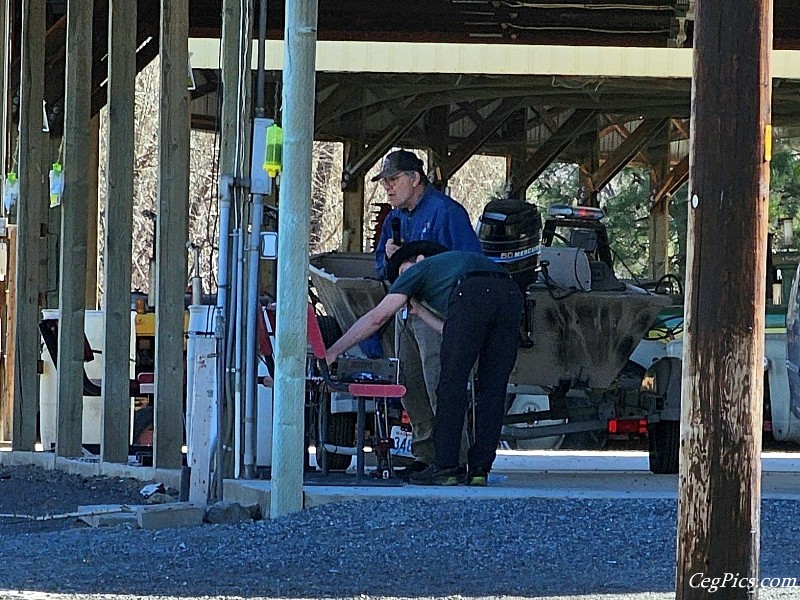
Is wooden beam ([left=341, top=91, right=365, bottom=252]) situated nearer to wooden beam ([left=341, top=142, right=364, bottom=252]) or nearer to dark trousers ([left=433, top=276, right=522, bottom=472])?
wooden beam ([left=341, top=142, right=364, bottom=252])

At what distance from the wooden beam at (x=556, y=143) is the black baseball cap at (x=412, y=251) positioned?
13767 mm

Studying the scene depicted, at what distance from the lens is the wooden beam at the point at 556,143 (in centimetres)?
2367

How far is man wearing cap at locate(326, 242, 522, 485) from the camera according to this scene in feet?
29.4

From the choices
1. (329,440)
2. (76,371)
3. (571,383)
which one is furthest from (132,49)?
(571,383)

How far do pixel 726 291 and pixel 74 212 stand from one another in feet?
24.3

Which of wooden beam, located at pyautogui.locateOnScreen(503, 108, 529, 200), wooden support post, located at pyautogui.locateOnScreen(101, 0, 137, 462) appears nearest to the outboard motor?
wooden support post, located at pyautogui.locateOnScreen(101, 0, 137, 462)

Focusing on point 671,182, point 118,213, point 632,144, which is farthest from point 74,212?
point 671,182

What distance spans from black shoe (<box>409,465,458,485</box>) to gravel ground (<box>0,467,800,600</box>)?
2.64 ft

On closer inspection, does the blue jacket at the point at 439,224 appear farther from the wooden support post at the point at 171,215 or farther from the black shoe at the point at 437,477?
the wooden support post at the point at 171,215

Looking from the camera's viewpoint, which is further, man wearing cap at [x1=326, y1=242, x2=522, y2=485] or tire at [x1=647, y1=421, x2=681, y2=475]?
tire at [x1=647, y1=421, x2=681, y2=475]

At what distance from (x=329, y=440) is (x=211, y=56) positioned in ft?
22.5

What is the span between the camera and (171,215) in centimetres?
1047

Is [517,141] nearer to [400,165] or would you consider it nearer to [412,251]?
[400,165]

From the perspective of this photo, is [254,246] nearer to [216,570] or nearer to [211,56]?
[216,570]
